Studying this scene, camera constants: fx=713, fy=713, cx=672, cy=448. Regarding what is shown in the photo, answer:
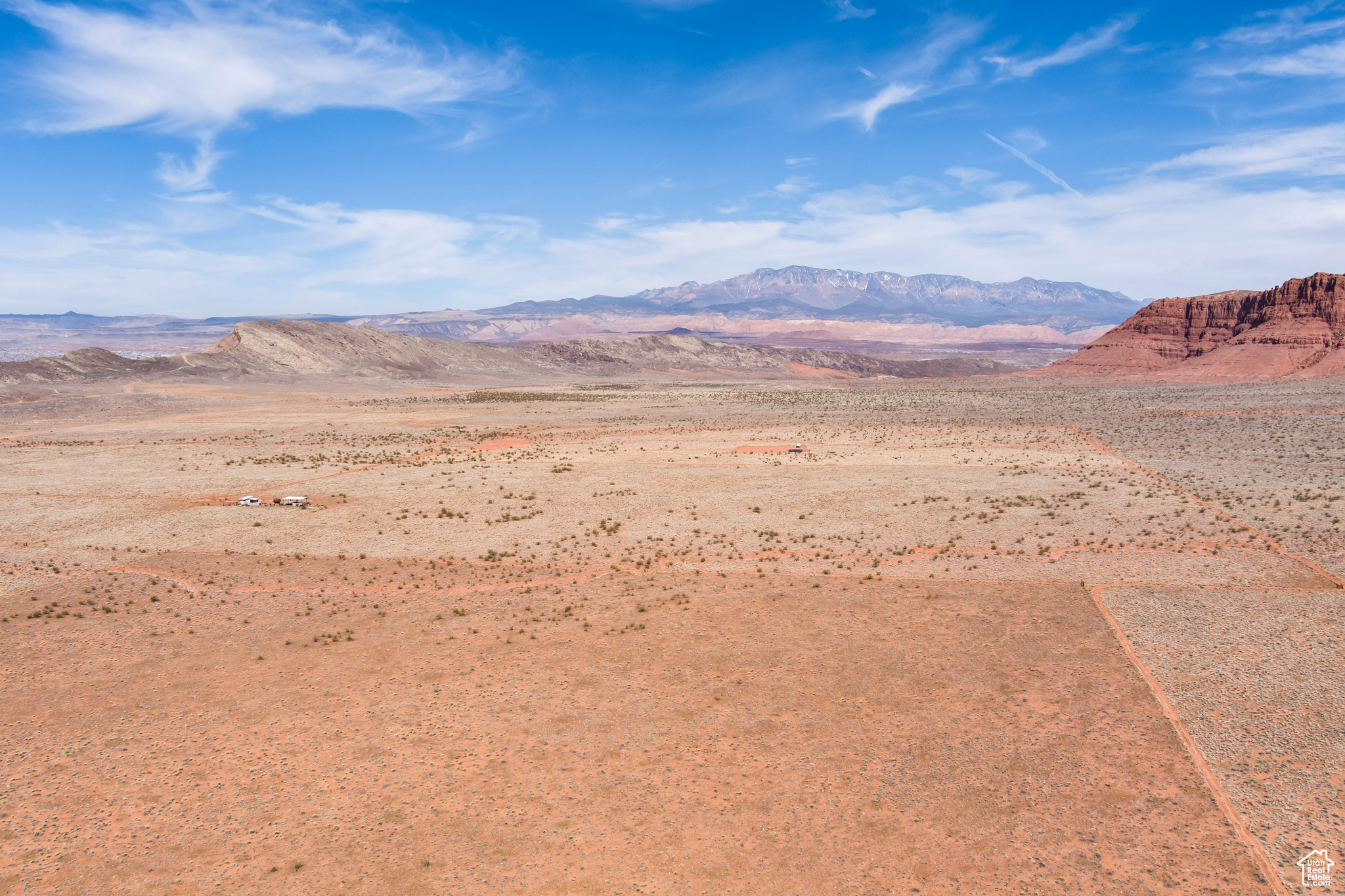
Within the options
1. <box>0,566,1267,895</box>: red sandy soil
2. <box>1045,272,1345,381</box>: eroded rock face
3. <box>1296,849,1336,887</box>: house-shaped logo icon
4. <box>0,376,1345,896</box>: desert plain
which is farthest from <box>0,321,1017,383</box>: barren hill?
A: <box>1296,849,1336,887</box>: house-shaped logo icon

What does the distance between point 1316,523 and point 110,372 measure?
123546mm

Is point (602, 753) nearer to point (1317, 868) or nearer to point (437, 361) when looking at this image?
point (1317, 868)

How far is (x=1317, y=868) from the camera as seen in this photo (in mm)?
8125

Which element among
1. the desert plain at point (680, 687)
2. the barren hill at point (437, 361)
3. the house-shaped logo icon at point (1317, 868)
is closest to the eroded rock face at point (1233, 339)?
the barren hill at point (437, 361)

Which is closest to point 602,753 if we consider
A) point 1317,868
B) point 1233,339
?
point 1317,868

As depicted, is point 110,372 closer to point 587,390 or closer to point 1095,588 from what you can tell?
point 587,390

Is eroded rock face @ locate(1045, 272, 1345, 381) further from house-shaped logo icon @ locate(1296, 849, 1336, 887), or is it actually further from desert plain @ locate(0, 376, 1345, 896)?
house-shaped logo icon @ locate(1296, 849, 1336, 887)

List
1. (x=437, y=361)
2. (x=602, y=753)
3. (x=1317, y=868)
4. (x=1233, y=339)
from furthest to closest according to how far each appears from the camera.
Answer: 1. (x=437, y=361)
2. (x=1233, y=339)
3. (x=602, y=753)
4. (x=1317, y=868)

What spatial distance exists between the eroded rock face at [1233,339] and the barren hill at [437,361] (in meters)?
46.1

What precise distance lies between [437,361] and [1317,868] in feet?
438

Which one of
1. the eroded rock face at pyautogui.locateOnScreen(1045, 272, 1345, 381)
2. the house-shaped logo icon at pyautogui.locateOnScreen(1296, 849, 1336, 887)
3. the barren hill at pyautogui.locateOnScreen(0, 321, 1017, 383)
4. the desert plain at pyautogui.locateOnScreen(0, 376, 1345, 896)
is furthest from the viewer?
the barren hill at pyautogui.locateOnScreen(0, 321, 1017, 383)

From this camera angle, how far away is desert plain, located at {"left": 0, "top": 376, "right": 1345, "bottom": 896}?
8.67 metres

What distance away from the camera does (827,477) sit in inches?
1252

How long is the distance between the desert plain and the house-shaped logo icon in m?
0.13
